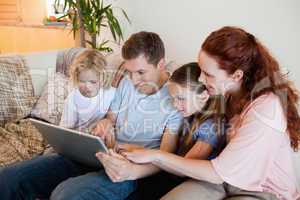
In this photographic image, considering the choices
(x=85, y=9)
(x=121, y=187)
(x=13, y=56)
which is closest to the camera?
(x=121, y=187)

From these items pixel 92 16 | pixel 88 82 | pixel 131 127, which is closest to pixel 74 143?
pixel 131 127

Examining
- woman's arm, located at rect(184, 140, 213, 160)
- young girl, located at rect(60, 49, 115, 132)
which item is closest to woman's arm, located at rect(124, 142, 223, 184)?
woman's arm, located at rect(184, 140, 213, 160)

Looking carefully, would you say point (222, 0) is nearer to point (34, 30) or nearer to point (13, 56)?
point (13, 56)

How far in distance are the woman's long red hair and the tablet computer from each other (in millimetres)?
470

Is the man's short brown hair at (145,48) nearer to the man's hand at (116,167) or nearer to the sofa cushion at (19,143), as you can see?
the man's hand at (116,167)

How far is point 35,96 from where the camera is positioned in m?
2.17

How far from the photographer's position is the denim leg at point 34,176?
124 centimetres

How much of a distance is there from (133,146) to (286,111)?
56 cm

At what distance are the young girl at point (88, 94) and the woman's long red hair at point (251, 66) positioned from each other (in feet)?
1.91

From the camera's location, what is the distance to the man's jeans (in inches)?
42.2

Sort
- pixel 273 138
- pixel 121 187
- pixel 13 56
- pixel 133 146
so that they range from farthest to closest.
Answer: pixel 13 56, pixel 133 146, pixel 121 187, pixel 273 138

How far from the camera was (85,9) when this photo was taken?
2.50 m

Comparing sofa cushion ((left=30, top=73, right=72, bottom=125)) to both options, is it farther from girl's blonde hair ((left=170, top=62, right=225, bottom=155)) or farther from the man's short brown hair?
girl's blonde hair ((left=170, top=62, right=225, bottom=155))

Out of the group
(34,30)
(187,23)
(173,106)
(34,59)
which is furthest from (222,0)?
(34,30)
